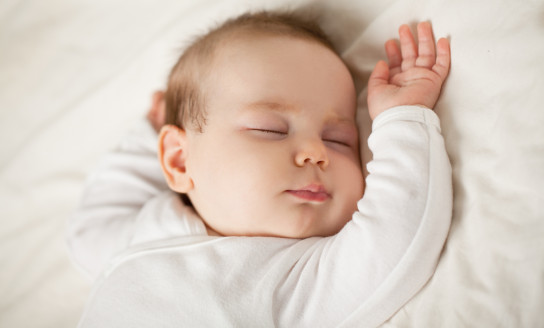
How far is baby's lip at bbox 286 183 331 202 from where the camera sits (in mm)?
1082

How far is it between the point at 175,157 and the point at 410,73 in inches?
26.7

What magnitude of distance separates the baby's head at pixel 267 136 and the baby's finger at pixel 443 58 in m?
0.26

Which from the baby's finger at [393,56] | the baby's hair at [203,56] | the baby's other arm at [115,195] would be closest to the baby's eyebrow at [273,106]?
the baby's hair at [203,56]

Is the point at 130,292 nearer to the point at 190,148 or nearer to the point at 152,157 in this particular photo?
the point at 190,148

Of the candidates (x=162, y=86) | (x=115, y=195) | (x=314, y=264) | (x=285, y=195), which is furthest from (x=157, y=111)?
(x=314, y=264)

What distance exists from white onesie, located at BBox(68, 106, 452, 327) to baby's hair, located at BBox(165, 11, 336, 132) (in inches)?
11.9

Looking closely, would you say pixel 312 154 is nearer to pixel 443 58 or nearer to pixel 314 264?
pixel 314 264

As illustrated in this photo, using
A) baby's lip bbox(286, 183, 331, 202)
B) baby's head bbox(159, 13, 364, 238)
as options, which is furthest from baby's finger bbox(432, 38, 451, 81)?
baby's lip bbox(286, 183, 331, 202)

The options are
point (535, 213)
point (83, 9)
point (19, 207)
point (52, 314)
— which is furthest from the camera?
point (83, 9)

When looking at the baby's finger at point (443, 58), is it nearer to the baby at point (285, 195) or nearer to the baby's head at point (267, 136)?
the baby at point (285, 195)

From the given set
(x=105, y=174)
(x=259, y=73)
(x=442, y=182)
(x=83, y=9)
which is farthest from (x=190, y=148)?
(x=83, y=9)

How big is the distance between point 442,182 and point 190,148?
2.13 feet

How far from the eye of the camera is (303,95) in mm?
1151

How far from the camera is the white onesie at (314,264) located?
0.95m
